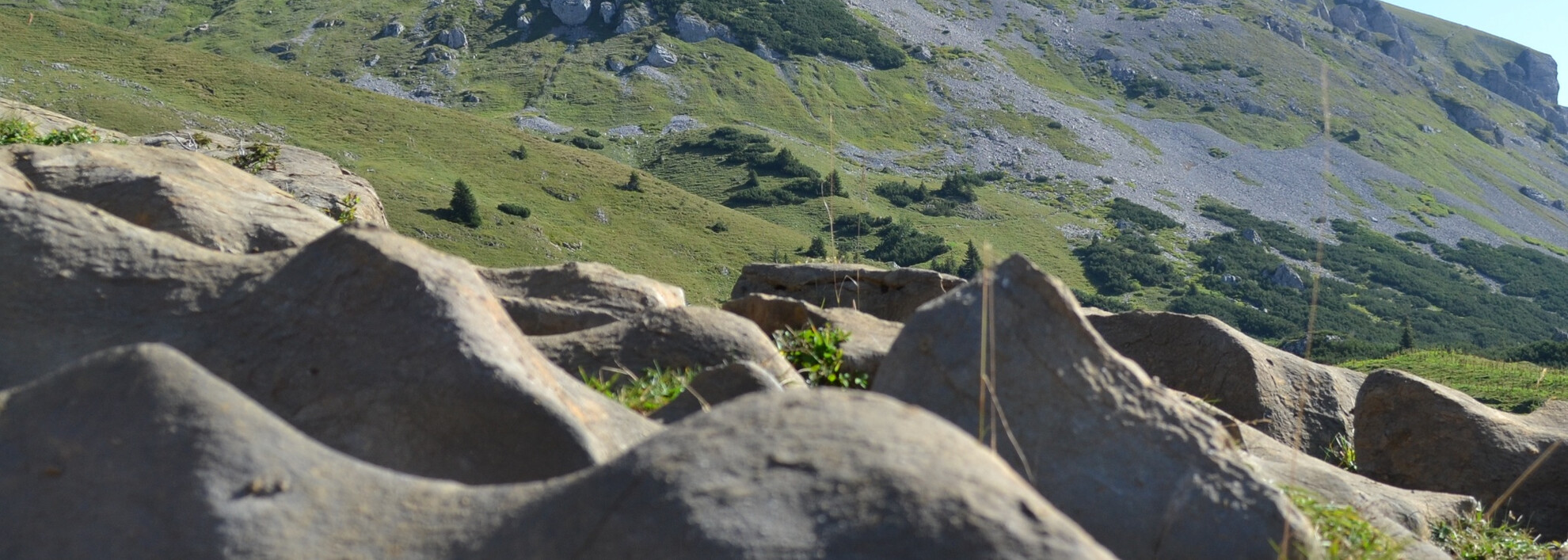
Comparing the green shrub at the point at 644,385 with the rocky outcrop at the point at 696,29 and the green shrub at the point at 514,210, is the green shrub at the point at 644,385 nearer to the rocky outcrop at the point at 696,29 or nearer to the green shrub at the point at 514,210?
the green shrub at the point at 514,210

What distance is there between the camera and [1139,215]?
13512 cm

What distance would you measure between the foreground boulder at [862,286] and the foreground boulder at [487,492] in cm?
912

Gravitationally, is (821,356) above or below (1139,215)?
above

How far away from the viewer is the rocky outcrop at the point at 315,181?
14.3 metres

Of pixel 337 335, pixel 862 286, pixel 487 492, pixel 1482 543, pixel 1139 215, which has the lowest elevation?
pixel 1139 215

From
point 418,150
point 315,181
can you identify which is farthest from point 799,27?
point 315,181

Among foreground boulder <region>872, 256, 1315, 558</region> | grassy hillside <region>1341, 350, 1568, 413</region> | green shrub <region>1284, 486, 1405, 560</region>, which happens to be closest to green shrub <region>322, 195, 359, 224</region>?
foreground boulder <region>872, 256, 1315, 558</region>

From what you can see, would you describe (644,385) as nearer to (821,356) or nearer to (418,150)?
(821,356)

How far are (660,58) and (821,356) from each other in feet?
493

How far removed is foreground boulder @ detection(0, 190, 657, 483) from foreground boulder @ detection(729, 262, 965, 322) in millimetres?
7658

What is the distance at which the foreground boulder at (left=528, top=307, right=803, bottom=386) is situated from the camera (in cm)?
712

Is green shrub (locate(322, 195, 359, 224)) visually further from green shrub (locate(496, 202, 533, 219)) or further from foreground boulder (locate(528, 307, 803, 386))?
green shrub (locate(496, 202, 533, 219))

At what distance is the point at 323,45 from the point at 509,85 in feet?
86.8

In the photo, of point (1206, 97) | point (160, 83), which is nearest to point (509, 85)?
point (160, 83)
